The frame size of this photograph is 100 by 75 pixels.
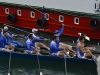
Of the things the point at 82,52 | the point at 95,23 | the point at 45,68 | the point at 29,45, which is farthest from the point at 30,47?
the point at 95,23

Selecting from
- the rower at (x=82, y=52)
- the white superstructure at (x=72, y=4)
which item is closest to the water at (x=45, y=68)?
the rower at (x=82, y=52)

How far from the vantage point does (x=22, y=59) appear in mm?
13766

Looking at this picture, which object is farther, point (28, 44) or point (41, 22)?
point (41, 22)

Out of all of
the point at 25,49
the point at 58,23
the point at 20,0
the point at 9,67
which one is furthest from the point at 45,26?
the point at 9,67

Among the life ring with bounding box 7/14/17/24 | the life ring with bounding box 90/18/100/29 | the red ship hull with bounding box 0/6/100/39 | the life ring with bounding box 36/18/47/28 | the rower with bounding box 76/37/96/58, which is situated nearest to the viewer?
the rower with bounding box 76/37/96/58

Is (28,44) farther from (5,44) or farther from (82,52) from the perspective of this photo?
(82,52)

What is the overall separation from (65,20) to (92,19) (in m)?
1.76

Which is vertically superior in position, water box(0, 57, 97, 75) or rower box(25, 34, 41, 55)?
rower box(25, 34, 41, 55)

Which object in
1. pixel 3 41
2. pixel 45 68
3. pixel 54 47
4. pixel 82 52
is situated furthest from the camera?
pixel 3 41

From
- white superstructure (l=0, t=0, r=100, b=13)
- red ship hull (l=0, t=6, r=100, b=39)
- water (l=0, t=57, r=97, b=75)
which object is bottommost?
water (l=0, t=57, r=97, b=75)

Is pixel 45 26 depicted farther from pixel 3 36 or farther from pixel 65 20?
pixel 3 36

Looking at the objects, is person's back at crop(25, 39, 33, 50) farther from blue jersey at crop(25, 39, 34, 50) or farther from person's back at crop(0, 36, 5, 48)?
person's back at crop(0, 36, 5, 48)

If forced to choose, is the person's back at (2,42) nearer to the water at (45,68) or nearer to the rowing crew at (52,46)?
the rowing crew at (52,46)

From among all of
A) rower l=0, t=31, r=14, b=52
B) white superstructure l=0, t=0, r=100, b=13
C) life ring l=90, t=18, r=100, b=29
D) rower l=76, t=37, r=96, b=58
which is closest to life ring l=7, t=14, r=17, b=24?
white superstructure l=0, t=0, r=100, b=13
